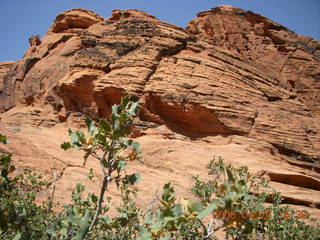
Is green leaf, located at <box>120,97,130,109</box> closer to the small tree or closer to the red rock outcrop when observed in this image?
the small tree

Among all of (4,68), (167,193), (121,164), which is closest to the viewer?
(167,193)

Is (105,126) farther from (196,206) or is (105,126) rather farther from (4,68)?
(4,68)

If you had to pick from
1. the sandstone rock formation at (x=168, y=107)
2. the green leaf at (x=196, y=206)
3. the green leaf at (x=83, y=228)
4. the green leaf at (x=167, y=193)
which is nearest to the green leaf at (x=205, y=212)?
the green leaf at (x=196, y=206)

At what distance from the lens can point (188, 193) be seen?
1317 centimetres

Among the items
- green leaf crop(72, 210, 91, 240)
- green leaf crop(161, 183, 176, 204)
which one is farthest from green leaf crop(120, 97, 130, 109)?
green leaf crop(72, 210, 91, 240)

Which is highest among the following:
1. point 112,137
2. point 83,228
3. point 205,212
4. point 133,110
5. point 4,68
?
point 4,68

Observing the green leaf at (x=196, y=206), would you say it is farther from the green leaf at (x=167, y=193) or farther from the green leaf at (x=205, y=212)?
the green leaf at (x=167, y=193)

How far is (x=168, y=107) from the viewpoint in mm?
18703

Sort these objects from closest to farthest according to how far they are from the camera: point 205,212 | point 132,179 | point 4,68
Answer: point 205,212 < point 132,179 < point 4,68

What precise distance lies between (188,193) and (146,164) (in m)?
3.39

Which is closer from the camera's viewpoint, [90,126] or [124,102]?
[124,102]

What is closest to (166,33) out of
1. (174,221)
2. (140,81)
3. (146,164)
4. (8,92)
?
(140,81)

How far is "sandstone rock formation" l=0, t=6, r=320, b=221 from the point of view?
1516cm

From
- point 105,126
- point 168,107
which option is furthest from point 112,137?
point 168,107
